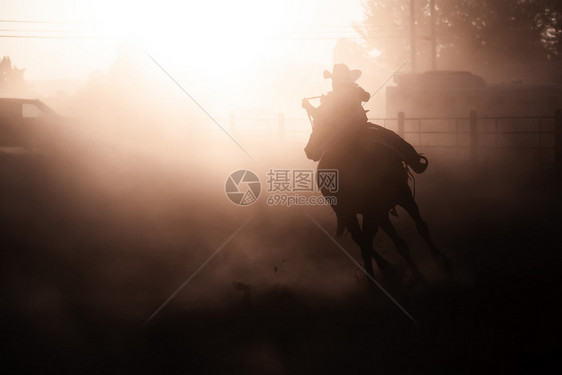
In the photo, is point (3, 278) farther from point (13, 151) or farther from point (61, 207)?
point (13, 151)

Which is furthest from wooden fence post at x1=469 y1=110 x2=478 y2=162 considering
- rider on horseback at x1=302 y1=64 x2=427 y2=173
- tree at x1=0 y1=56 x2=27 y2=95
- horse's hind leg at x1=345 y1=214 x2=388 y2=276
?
tree at x1=0 y1=56 x2=27 y2=95

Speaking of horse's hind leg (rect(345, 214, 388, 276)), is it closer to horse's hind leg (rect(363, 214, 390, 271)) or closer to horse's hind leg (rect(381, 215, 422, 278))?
horse's hind leg (rect(363, 214, 390, 271))

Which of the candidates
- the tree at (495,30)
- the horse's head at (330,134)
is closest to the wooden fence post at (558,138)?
the horse's head at (330,134)

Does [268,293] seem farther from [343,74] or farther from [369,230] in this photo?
[343,74]

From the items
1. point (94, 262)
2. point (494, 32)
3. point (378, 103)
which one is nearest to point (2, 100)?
point (94, 262)

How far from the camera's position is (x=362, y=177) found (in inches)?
278

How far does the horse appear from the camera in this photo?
707 cm

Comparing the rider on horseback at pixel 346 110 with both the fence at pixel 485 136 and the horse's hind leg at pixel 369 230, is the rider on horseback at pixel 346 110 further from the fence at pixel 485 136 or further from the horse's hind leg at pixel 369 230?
the fence at pixel 485 136

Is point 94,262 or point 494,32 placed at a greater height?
point 494,32

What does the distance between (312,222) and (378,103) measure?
2414 inches

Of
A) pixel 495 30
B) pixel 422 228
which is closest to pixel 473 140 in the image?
pixel 422 228

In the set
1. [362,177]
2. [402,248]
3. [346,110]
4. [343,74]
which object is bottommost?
[402,248]

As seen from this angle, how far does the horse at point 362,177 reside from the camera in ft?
23.2

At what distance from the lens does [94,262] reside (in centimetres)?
843
